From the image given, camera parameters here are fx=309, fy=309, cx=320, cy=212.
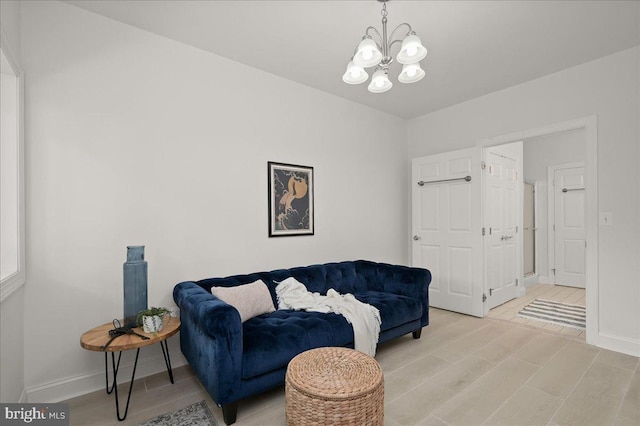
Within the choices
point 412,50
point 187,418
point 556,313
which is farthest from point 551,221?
point 187,418

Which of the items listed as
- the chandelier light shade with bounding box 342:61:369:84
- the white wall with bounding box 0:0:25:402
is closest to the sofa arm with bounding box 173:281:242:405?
the white wall with bounding box 0:0:25:402

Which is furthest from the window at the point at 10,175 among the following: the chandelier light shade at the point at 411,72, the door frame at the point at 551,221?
the door frame at the point at 551,221

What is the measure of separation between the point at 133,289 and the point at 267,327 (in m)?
0.93

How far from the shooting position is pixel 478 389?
220 centimetres

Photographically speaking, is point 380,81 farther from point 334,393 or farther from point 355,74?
point 334,393

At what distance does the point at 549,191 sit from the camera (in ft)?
18.4

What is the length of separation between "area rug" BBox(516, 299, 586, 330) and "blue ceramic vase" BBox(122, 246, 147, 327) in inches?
163

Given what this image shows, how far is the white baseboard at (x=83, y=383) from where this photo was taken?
204cm

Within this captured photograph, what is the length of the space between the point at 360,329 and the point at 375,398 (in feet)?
3.04

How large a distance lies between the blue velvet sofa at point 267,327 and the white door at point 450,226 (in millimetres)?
1075

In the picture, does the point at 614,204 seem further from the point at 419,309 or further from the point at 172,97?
the point at 172,97

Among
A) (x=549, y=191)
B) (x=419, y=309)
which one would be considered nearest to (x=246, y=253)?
(x=419, y=309)

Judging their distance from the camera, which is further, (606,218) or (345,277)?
(345,277)
